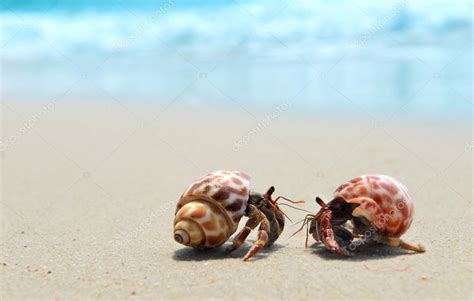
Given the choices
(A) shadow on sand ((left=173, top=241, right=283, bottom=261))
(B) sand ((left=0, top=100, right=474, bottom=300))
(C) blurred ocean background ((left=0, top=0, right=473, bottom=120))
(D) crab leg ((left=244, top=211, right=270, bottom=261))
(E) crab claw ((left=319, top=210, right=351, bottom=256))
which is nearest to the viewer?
(B) sand ((left=0, top=100, right=474, bottom=300))

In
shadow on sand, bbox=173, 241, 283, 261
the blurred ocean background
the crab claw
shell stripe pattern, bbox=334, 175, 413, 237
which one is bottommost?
shadow on sand, bbox=173, 241, 283, 261

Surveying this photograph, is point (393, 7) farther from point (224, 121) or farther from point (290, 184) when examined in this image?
point (290, 184)

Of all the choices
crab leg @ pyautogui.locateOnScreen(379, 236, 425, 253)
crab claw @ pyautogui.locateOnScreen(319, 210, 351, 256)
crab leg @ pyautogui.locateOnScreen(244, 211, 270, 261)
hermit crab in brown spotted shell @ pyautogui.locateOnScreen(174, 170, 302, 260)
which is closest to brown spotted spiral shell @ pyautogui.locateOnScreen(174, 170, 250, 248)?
hermit crab in brown spotted shell @ pyautogui.locateOnScreen(174, 170, 302, 260)

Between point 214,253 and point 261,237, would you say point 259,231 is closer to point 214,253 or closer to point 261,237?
point 261,237

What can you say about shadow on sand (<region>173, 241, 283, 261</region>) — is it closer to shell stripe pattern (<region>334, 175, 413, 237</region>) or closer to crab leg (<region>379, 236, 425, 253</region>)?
shell stripe pattern (<region>334, 175, 413, 237</region>)

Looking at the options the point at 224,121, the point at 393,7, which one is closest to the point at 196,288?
the point at 224,121

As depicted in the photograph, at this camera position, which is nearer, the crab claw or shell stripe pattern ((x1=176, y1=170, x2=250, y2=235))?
the crab claw
